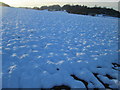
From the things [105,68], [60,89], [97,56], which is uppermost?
[97,56]

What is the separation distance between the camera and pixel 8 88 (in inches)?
89.3

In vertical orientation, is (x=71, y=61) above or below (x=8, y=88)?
above

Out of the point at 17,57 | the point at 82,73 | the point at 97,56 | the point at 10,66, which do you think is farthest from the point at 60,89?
the point at 97,56

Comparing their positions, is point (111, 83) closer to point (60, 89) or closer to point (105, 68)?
point (105, 68)

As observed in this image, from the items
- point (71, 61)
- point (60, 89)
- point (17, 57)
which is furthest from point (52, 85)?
point (17, 57)

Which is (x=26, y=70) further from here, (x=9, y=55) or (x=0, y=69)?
(x=9, y=55)

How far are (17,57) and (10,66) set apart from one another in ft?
1.77

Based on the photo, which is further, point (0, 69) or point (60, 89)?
point (0, 69)

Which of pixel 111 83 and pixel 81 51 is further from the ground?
pixel 81 51

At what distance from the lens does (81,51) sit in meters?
4.23

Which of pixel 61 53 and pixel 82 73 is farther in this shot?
pixel 61 53

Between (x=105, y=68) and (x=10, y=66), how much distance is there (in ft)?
10.6

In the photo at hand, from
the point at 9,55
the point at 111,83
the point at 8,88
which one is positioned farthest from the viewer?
the point at 9,55

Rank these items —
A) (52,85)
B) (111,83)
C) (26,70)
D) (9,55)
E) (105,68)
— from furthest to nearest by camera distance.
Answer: (9,55)
(105,68)
(26,70)
(111,83)
(52,85)
